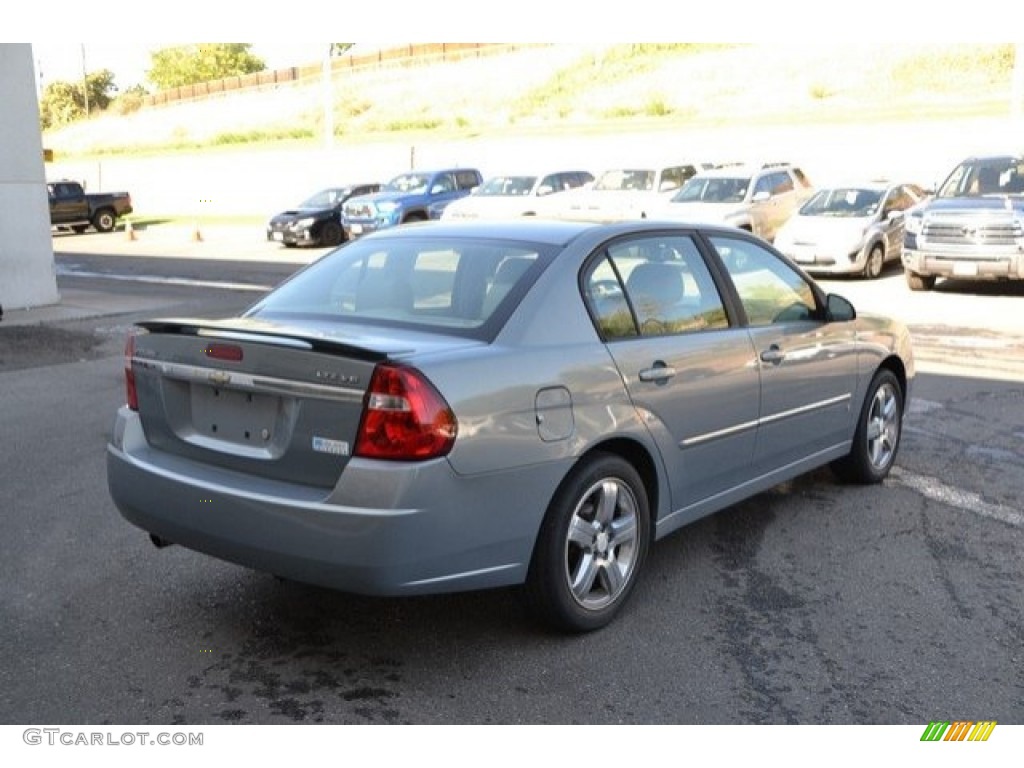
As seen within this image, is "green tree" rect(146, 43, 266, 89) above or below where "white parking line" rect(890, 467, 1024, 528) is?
above

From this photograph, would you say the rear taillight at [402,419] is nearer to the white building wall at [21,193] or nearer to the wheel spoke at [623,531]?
the wheel spoke at [623,531]

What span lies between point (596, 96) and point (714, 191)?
34594 millimetres

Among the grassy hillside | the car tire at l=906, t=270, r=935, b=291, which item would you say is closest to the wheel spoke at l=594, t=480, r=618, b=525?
the car tire at l=906, t=270, r=935, b=291

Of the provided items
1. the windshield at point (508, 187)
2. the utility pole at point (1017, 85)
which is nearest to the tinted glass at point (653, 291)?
the windshield at point (508, 187)

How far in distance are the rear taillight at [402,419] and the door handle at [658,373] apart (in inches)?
42.2

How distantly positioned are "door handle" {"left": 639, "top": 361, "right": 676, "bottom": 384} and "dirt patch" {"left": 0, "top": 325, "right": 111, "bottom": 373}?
781 centimetres

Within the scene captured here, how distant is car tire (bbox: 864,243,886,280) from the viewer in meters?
18.1

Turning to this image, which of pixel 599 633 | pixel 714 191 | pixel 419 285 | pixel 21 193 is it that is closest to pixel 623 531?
pixel 599 633

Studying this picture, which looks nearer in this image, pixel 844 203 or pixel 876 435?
pixel 876 435

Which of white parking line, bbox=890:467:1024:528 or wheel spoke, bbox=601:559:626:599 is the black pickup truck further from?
wheel spoke, bbox=601:559:626:599

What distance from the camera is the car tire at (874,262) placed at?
1811cm

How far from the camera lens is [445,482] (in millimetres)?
Result: 3625

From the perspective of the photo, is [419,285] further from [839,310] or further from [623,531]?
[839,310]

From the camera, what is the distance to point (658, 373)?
4453mm
